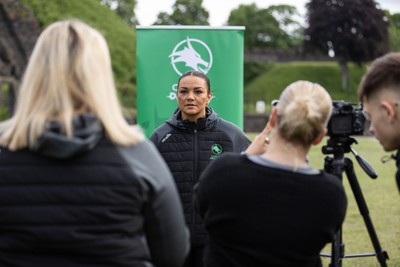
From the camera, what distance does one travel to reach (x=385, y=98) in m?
2.72

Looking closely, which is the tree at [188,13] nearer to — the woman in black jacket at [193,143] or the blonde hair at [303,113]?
the woman in black jacket at [193,143]

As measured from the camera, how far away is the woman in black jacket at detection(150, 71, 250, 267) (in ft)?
14.0

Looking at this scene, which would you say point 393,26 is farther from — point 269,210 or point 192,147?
point 269,210

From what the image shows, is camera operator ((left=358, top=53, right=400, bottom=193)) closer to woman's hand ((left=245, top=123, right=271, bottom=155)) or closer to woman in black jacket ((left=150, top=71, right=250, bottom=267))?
woman's hand ((left=245, top=123, right=271, bottom=155))

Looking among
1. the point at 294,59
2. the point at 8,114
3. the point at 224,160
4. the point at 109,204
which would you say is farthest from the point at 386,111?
the point at 294,59

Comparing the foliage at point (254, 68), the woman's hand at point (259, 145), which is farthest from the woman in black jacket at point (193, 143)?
the foliage at point (254, 68)

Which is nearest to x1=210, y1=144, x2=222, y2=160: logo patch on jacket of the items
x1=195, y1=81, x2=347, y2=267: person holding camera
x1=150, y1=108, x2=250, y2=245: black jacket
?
x1=150, y1=108, x2=250, y2=245: black jacket

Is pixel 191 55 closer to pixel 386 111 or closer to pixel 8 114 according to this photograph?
pixel 386 111

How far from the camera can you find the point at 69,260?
2.14 m

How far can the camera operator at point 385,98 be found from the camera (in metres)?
2.71

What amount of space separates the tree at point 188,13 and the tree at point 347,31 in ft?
81.9

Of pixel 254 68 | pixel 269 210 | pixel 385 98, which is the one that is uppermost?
pixel 254 68

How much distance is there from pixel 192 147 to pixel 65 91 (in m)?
2.24

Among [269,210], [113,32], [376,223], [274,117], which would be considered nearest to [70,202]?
[269,210]
